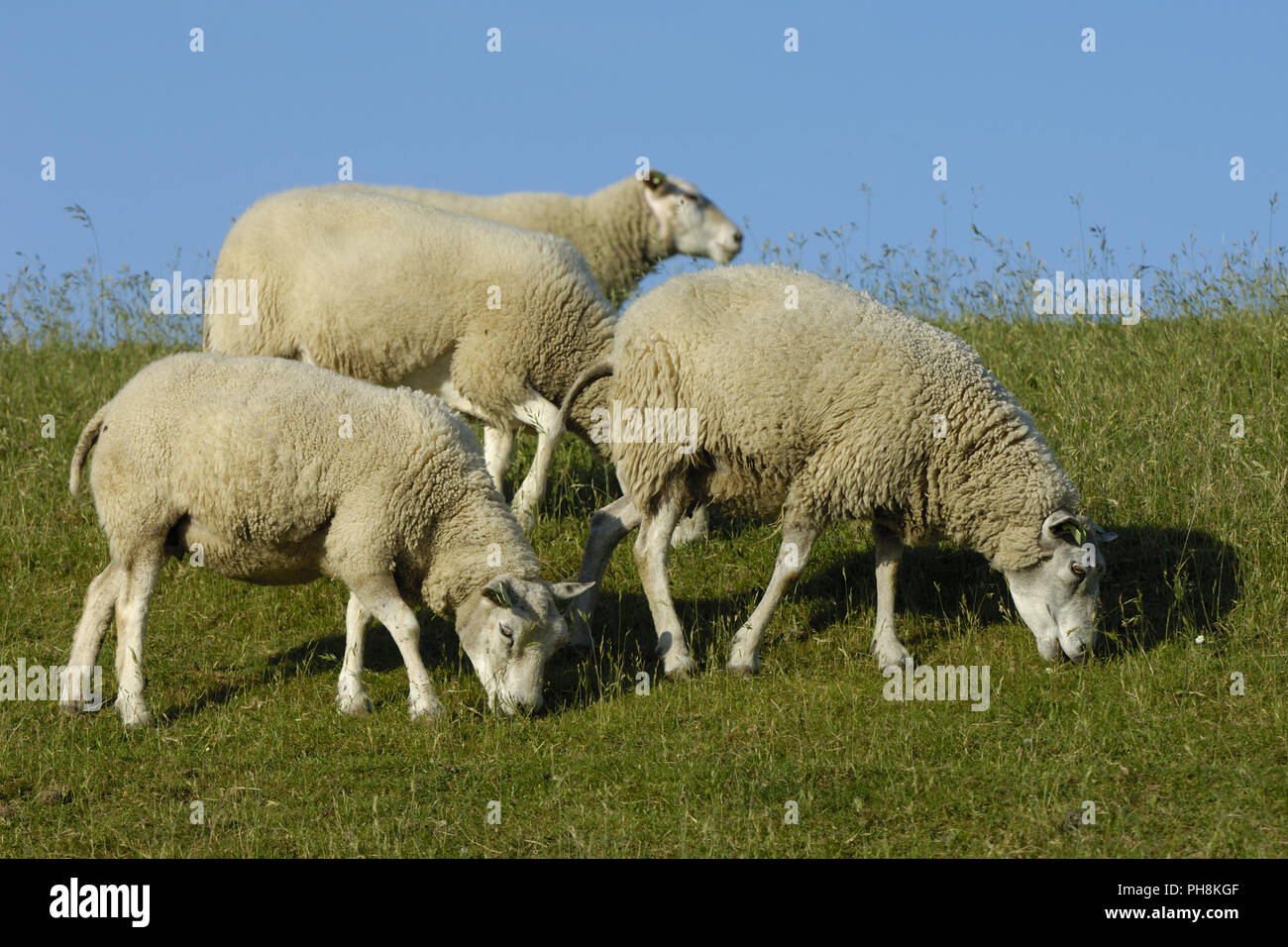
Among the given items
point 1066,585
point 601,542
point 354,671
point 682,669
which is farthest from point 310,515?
point 1066,585

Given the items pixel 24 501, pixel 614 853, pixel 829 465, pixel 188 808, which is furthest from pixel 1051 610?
pixel 24 501

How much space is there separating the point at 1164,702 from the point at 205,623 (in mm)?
5646

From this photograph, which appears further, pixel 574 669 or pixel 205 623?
pixel 205 623

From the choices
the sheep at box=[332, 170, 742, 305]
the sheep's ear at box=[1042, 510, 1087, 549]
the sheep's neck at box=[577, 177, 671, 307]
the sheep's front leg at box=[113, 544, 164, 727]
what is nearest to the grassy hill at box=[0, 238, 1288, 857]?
the sheep's front leg at box=[113, 544, 164, 727]

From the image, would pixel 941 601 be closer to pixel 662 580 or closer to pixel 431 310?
pixel 662 580

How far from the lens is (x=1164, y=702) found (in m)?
6.82

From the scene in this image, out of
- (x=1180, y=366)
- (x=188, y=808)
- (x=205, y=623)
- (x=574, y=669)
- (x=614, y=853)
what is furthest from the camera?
(x=1180, y=366)

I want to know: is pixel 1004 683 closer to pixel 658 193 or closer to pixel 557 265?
pixel 557 265

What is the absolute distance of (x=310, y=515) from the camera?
23.6 feet

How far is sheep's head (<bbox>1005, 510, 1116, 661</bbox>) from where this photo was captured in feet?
25.0

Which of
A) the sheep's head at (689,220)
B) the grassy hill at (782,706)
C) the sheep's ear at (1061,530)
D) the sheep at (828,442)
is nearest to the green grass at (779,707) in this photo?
the grassy hill at (782,706)

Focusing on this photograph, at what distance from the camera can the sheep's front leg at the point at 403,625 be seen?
23.6ft

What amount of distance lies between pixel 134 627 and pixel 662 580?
282 cm

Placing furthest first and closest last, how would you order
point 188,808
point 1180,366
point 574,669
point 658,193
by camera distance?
point 658,193
point 1180,366
point 574,669
point 188,808
